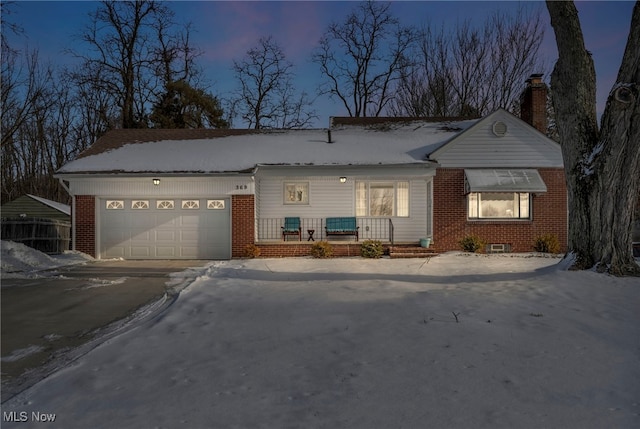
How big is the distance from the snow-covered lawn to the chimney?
9966 millimetres

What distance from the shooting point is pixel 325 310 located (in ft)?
17.9

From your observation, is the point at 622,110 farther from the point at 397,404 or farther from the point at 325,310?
the point at 397,404

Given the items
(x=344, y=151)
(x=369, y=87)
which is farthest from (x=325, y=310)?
(x=369, y=87)

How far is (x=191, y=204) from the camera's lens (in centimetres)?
1272

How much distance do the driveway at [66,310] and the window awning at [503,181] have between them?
9.61m

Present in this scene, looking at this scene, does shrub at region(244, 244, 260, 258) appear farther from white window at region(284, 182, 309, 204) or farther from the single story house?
white window at region(284, 182, 309, 204)

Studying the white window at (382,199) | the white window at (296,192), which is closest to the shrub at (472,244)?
the white window at (382,199)

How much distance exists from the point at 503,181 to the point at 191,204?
10736 mm

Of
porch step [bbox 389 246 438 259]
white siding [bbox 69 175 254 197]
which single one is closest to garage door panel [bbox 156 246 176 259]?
white siding [bbox 69 175 254 197]

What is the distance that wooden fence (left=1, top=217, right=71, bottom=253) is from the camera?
12922 millimetres

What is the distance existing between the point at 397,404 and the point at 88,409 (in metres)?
2.40

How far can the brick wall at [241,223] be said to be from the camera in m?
12.4

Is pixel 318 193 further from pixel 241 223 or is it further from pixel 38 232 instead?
pixel 38 232

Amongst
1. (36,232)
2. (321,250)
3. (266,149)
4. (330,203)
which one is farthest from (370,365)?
(36,232)
